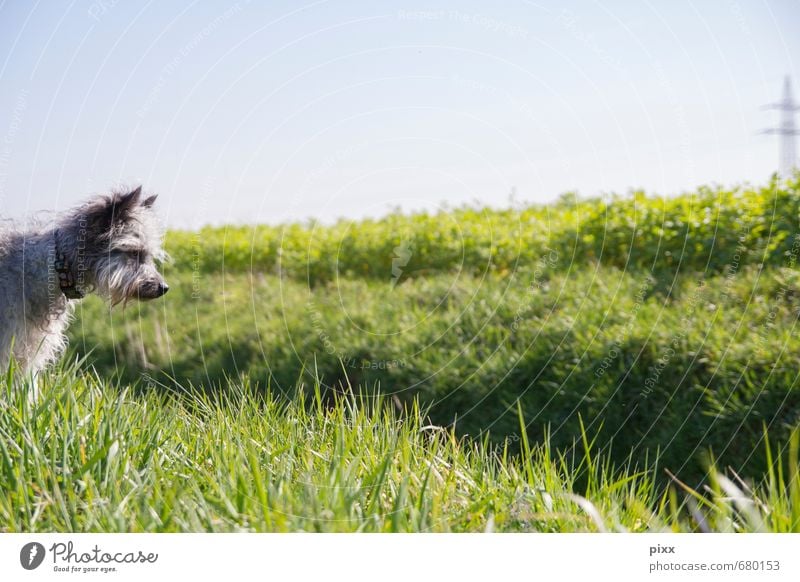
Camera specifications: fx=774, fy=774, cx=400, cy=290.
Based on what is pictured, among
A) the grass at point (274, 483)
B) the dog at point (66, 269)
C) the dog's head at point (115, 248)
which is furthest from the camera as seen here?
the dog's head at point (115, 248)

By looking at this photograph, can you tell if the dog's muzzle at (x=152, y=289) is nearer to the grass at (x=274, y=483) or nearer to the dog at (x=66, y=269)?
the dog at (x=66, y=269)

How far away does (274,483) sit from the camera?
Answer: 11.3ft

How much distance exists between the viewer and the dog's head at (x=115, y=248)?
5.25 m

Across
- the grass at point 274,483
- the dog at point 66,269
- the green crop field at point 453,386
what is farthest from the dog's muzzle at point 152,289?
the grass at point 274,483

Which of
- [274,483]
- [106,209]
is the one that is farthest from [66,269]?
[274,483]

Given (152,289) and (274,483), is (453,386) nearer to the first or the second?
(152,289)

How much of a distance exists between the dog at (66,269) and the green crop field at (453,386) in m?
0.30

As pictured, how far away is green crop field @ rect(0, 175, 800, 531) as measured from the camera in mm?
3314

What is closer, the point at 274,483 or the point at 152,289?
the point at 274,483

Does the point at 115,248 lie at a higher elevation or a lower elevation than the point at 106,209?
lower

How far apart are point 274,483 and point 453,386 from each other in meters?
4.11

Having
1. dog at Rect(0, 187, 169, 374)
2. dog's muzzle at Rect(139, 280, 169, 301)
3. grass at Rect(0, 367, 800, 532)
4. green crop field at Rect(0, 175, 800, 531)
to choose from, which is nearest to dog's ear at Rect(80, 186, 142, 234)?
dog at Rect(0, 187, 169, 374)

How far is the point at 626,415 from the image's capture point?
6551 millimetres
